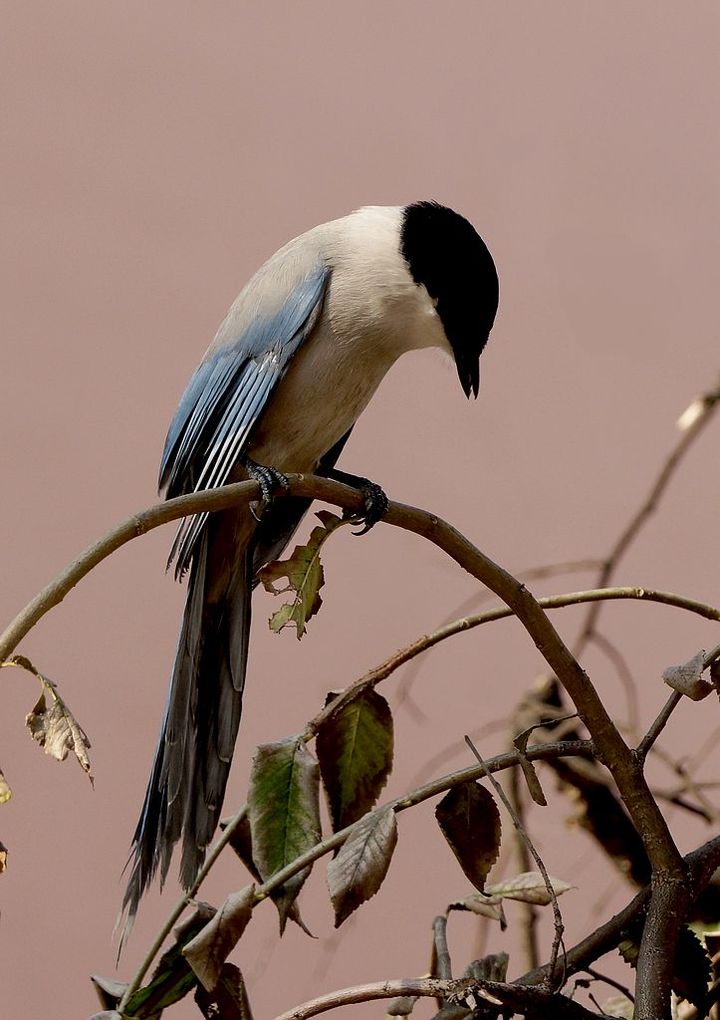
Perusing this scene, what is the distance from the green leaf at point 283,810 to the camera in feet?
2.53

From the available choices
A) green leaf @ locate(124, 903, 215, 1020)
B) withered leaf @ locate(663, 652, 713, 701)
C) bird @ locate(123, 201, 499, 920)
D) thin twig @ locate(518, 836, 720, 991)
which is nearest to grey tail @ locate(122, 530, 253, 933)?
bird @ locate(123, 201, 499, 920)

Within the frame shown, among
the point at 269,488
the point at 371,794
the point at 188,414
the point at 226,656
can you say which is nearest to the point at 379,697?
the point at 371,794

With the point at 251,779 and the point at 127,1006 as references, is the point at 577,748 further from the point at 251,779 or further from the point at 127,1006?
the point at 127,1006

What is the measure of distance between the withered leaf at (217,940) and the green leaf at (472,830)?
0.14m

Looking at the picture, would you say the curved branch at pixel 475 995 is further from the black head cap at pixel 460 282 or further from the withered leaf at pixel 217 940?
the black head cap at pixel 460 282

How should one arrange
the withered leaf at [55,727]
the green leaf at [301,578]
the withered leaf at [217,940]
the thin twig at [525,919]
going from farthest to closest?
the thin twig at [525,919]
the green leaf at [301,578]
the withered leaf at [217,940]
the withered leaf at [55,727]

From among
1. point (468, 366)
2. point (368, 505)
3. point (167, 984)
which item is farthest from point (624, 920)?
point (468, 366)

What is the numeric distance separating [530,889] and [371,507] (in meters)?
0.39

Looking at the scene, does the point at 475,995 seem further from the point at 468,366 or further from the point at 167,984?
the point at 468,366

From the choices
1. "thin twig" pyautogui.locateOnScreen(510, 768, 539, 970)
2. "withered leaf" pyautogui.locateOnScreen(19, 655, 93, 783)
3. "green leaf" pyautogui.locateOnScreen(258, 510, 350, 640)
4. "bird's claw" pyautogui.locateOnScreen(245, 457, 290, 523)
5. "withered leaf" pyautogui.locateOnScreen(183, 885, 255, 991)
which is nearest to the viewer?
"withered leaf" pyautogui.locateOnScreen(19, 655, 93, 783)

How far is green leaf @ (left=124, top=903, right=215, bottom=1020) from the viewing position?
78cm

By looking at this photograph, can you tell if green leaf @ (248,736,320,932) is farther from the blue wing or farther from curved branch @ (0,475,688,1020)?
the blue wing

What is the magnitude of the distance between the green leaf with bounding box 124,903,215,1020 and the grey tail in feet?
0.42

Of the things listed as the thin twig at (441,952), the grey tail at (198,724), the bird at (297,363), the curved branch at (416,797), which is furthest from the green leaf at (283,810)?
the bird at (297,363)
